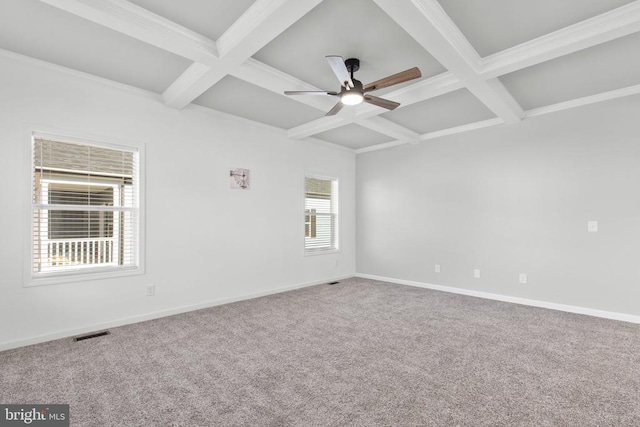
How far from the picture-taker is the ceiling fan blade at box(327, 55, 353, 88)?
2337 mm

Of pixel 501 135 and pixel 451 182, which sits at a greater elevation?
pixel 501 135

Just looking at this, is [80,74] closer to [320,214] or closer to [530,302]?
[320,214]

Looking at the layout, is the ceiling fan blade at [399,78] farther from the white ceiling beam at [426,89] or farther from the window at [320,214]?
the window at [320,214]

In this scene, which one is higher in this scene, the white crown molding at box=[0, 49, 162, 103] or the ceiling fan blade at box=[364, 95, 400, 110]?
the white crown molding at box=[0, 49, 162, 103]

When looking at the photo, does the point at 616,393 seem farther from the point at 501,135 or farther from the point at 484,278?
the point at 501,135

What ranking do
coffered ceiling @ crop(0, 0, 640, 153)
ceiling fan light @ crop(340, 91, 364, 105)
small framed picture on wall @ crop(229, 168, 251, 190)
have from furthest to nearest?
small framed picture on wall @ crop(229, 168, 251, 190)
ceiling fan light @ crop(340, 91, 364, 105)
coffered ceiling @ crop(0, 0, 640, 153)

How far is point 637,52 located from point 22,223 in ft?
19.3

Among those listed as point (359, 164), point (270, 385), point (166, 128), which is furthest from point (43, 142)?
point (359, 164)

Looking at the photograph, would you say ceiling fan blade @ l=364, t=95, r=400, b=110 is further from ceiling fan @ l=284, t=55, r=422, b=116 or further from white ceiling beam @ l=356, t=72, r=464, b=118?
white ceiling beam @ l=356, t=72, r=464, b=118

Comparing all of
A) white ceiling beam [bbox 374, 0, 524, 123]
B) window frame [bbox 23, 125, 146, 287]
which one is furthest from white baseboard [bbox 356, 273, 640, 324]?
window frame [bbox 23, 125, 146, 287]

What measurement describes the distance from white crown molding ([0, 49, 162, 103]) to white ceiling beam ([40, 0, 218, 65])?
122cm

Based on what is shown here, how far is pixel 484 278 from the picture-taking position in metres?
4.73

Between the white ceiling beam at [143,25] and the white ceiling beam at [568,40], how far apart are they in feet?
8.40

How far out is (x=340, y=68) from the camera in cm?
251
